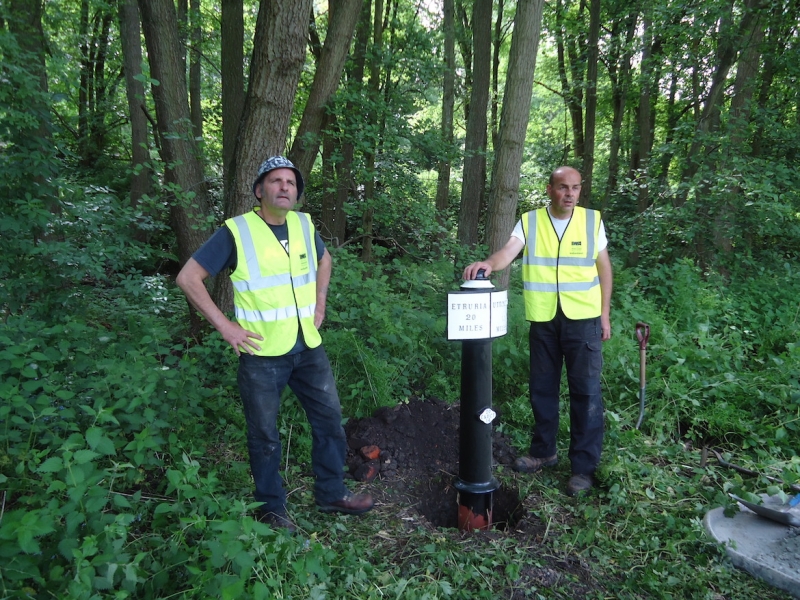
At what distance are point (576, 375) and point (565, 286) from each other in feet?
2.09

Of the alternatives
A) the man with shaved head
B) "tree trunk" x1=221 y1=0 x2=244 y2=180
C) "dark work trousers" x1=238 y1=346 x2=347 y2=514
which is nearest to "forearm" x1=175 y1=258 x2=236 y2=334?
"dark work trousers" x1=238 y1=346 x2=347 y2=514

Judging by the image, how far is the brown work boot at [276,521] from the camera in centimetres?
304

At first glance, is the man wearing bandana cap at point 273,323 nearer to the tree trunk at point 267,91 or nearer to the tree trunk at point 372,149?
the tree trunk at point 267,91

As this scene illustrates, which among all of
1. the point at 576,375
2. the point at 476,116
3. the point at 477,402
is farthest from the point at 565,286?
the point at 476,116

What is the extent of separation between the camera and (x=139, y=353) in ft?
12.3

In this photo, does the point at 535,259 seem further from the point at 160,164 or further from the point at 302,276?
the point at 160,164

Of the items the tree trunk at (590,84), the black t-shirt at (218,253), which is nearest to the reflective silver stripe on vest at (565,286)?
the black t-shirt at (218,253)

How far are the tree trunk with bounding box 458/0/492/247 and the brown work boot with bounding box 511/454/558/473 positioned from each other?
5703 millimetres

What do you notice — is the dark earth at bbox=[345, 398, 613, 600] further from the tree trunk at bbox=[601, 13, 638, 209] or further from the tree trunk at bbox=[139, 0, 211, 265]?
the tree trunk at bbox=[601, 13, 638, 209]

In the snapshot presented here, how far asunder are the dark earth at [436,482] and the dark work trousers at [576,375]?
1.57ft

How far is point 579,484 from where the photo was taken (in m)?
3.56

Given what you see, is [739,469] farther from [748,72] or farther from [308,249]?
[748,72]

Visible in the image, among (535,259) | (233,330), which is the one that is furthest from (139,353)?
(535,259)

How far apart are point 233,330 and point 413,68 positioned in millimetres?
6789
